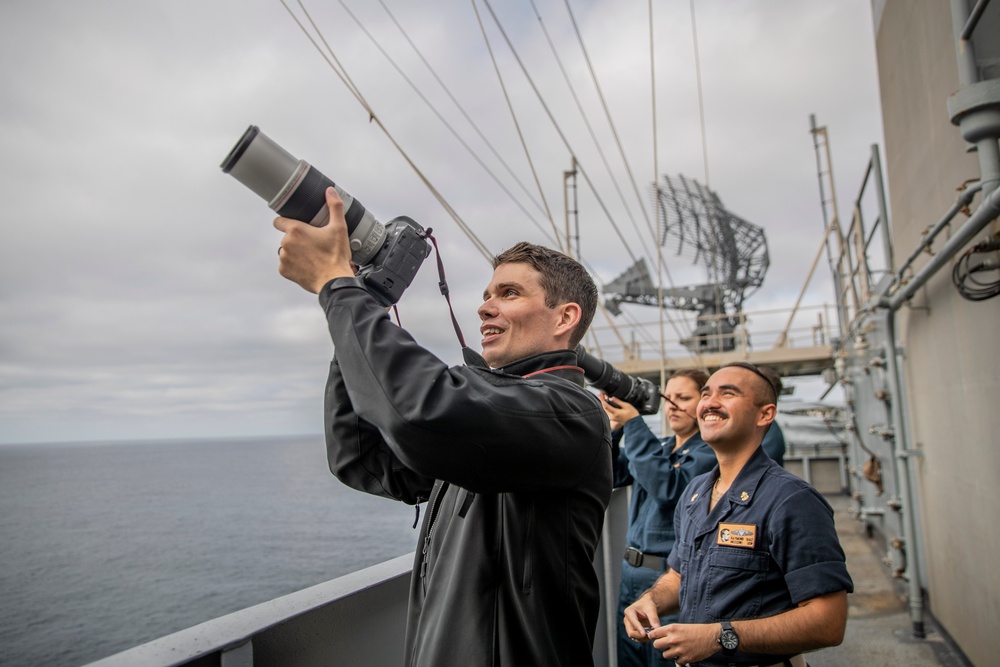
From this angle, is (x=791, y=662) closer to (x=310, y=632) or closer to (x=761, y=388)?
(x=761, y=388)

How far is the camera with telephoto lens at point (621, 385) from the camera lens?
233 cm

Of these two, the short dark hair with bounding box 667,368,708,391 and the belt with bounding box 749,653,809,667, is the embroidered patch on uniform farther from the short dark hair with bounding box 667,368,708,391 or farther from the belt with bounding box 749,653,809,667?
the short dark hair with bounding box 667,368,708,391

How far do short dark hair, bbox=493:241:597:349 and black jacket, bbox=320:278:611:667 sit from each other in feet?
0.37

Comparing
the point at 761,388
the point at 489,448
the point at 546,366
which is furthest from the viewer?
the point at 761,388

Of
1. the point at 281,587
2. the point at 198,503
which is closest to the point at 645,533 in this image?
the point at 281,587

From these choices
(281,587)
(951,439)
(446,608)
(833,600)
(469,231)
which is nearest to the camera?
(446,608)

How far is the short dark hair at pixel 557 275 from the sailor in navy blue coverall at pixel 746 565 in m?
0.73

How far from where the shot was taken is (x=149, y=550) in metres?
34.8

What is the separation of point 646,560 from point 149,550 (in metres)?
39.3

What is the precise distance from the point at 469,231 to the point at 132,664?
9.37ft

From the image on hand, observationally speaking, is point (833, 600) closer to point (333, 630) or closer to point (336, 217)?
point (333, 630)

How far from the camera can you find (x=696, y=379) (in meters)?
3.04

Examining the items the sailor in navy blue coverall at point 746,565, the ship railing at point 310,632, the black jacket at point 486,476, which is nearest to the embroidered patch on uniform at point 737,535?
the sailor in navy blue coverall at point 746,565

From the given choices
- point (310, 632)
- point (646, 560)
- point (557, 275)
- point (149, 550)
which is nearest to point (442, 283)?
point (557, 275)
